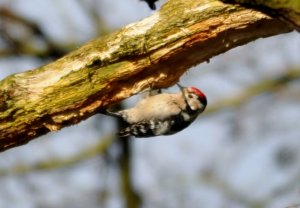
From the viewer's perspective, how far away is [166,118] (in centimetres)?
364

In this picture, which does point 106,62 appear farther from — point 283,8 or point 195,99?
point 195,99

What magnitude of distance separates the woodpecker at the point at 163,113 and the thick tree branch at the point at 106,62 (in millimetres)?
547

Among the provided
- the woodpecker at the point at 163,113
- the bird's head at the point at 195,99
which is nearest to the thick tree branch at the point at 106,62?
the woodpecker at the point at 163,113

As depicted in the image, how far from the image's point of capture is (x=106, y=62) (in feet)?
9.70

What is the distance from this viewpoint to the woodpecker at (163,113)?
142 inches

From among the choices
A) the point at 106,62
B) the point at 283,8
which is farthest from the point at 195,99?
the point at 283,8

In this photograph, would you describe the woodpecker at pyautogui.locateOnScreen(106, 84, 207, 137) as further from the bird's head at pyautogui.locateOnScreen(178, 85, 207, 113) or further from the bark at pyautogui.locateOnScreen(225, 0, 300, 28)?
the bark at pyautogui.locateOnScreen(225, 0, 300, 28)

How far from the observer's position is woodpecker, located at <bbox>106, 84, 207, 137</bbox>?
Result: 3.60 metres

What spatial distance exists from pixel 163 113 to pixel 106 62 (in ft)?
2.44

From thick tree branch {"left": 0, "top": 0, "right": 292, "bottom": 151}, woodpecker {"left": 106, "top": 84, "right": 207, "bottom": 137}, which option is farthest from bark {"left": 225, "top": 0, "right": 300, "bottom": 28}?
woodpecker {"left": 106, "top": 84, "right": 207, "bottom": 137}

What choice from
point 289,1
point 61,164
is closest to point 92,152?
point 61,164

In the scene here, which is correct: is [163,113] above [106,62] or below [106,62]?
below

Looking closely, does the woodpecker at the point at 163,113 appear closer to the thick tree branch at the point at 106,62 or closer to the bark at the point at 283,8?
the thick tree branch at the point at 106,62

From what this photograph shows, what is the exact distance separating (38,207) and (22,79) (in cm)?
389
